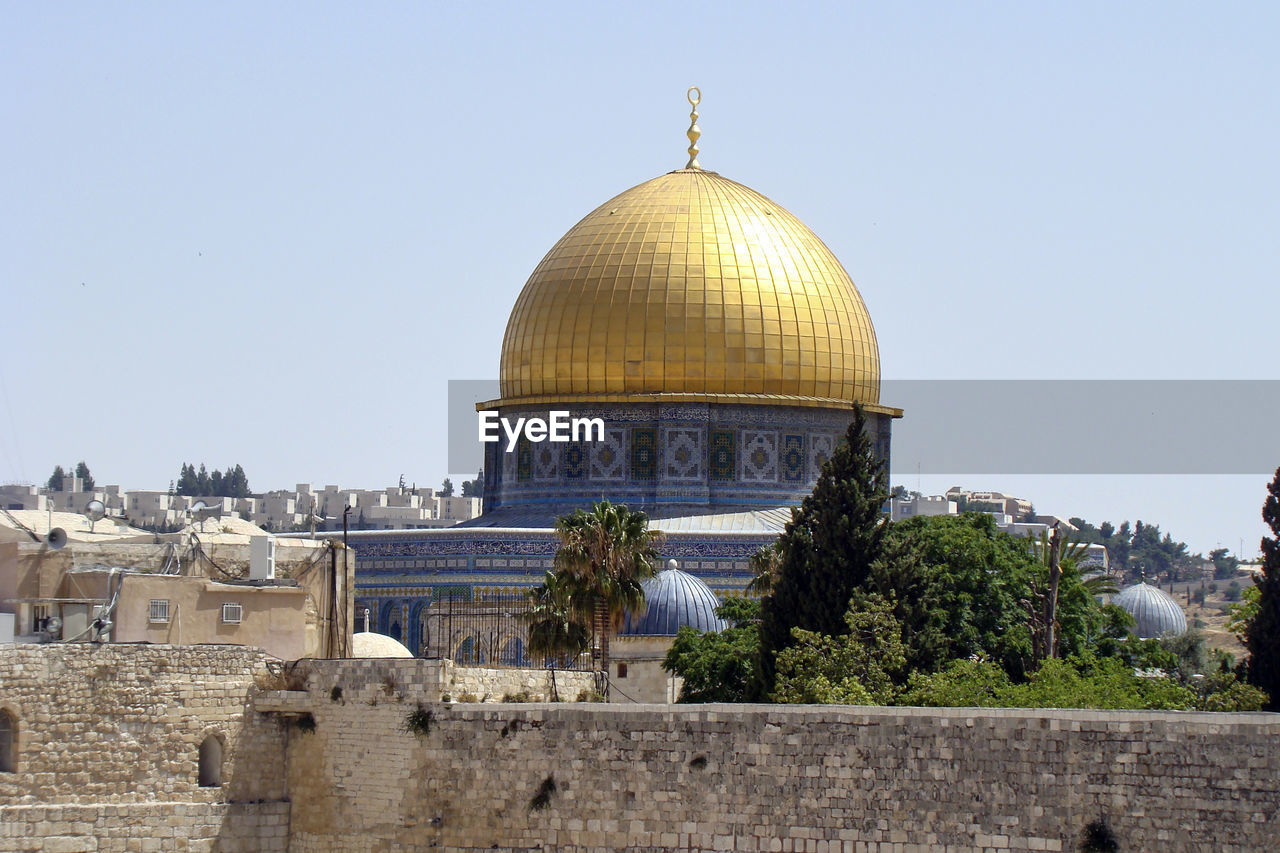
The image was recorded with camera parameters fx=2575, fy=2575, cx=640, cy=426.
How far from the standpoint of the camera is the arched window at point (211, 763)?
22953 millimetres

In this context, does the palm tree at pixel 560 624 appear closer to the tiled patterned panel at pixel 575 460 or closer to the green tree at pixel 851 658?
the green tree at pixel 851 658

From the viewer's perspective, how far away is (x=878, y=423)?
41594 mm

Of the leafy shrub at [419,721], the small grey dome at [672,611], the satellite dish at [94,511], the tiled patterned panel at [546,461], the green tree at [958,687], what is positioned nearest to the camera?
the leafy shrub at [419,721]

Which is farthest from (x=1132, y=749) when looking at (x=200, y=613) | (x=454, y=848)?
(x=200, y=613)

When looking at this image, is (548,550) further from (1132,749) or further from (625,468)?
(1132,749)

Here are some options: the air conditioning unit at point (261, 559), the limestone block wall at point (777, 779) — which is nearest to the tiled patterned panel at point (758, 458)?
the air conditioning unit at point (261, 559)

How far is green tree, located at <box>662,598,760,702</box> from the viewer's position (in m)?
28.4

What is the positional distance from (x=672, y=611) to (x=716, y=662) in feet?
12.6

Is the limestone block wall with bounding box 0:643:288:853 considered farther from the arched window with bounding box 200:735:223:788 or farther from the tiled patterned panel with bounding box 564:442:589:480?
the tiled patterned panel with bounding box 564:442:589:480

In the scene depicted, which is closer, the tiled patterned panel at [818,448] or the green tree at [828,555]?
the green tree at [828,555]

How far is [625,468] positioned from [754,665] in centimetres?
1329

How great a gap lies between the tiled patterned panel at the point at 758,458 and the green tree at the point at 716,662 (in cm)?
871

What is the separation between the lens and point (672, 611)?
109 feet

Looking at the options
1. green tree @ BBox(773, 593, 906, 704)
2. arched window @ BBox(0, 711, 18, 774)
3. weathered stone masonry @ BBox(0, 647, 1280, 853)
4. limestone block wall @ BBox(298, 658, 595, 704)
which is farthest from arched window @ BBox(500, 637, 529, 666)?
arched window @ BBox(0, 711, 18, 774)
